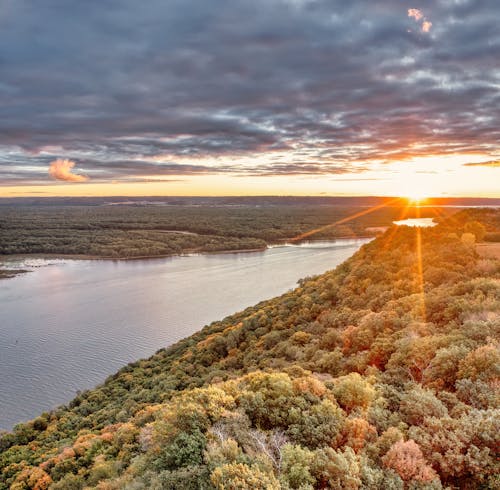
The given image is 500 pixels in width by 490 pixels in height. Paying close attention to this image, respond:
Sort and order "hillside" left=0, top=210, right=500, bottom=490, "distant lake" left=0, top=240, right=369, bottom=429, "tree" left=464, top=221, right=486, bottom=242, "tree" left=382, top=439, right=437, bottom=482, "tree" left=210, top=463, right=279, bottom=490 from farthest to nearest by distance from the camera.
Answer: "distant lake" left=0, top=240, right=369, bottom=429, "tree" left=464, top=221, right=486, bottom=242, "hillside" left=0, top=210, right=500, bottom=490, "tree" left=382, top=439, right=437, bottom=482, "tree" left=210, top=463, right=279, bottom=490

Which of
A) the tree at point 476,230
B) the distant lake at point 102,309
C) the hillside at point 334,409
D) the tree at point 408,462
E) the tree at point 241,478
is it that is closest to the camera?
the tree at point 241,478

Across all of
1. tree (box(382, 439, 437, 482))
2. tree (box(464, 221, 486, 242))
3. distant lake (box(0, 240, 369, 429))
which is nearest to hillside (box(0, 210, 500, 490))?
tree (box(382, 439, 437, 482))

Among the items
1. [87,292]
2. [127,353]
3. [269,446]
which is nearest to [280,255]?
[87,292]

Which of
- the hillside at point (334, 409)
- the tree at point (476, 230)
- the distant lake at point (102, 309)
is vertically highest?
the tree at point (476, 230)

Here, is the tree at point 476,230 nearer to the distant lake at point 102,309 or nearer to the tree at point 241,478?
the tree at point 241,478

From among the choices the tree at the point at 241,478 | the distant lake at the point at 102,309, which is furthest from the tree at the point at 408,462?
the distant lake at the point at 102,309

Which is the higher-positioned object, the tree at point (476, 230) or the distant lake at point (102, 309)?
the tree at point (476, 230)

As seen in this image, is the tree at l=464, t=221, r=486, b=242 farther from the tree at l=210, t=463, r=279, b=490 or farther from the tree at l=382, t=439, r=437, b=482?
the tree at l=210, t=463, r=279, b=490

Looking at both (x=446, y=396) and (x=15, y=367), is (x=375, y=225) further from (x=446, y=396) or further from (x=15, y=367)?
(x=446, y=396)
